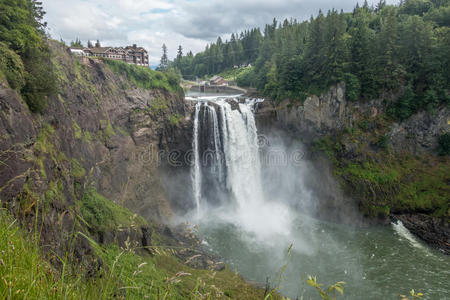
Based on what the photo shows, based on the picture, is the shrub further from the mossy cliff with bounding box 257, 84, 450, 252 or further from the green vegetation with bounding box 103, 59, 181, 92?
the mossy cliff with bounding box 257, 84, 450, 252

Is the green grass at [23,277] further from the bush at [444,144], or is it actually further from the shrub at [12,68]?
the bush at [444,144]

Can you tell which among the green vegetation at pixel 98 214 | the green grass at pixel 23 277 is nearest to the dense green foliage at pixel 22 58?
the green vegetation at pixel 98 214

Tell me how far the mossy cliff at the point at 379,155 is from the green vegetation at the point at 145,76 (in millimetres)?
12473

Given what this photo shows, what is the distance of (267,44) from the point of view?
163ft

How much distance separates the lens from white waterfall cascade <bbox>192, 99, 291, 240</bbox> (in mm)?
24797

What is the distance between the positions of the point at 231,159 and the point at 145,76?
36.7 feet

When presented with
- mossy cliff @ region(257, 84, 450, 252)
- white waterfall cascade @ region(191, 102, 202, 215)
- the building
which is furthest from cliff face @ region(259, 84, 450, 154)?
the building

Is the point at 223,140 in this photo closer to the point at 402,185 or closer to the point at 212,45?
the point at 402,185

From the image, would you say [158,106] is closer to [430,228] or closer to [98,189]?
[98,189]

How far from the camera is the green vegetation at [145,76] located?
21.6 meters

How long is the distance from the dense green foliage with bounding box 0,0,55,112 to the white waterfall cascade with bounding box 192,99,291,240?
15.0 m

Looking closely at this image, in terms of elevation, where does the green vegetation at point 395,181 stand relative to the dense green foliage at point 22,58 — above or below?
below

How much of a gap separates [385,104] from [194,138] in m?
18.6

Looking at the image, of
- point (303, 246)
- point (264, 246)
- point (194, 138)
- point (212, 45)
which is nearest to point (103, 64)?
point (194, 138)
